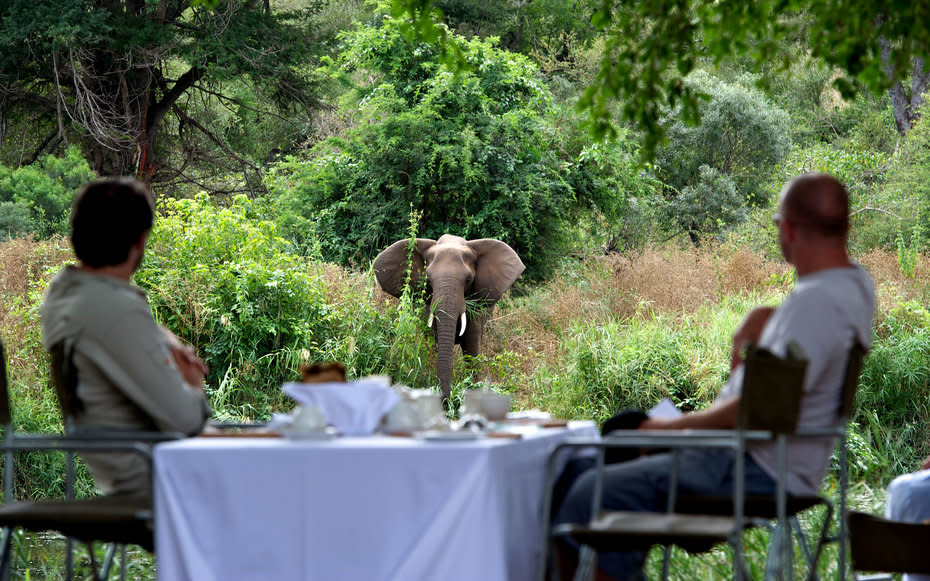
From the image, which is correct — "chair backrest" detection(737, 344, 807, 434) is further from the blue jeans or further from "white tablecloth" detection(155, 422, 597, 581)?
"white tablecloth" detection(155, 422, 597, 581)

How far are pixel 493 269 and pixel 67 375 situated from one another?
31.6 feet

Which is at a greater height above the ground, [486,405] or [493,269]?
[486,405]

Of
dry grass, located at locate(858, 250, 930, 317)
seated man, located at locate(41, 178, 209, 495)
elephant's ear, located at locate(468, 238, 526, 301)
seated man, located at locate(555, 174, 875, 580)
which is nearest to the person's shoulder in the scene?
seated man, located at locate(41, 178, 209, 495)

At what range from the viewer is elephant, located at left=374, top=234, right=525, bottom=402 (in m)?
12.5

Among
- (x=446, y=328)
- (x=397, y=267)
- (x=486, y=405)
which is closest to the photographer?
(x=486, y=405)

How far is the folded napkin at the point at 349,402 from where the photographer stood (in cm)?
354

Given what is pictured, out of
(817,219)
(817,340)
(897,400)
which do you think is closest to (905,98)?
(897,400)

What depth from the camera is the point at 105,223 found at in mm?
3660

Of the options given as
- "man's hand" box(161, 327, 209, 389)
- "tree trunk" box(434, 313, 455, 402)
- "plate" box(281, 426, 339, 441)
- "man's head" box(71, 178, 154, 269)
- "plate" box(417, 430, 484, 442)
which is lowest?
"tree trunk" box(434, 313, 455, 402)

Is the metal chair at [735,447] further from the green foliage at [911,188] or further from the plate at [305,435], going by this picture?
the green foliage at [911,188]

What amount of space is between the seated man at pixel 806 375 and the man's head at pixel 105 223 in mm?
1677

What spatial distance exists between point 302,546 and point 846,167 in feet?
43.2

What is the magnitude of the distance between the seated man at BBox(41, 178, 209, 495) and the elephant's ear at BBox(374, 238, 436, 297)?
9244 millimetres

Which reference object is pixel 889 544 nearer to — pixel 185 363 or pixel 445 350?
pixel 185 363
